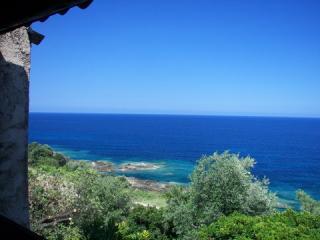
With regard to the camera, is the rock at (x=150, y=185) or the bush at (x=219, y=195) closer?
the bush at (x=219, y=195)

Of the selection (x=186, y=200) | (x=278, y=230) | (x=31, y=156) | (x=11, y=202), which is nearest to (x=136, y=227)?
(x=186, y=200)

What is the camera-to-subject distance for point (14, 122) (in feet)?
23.2

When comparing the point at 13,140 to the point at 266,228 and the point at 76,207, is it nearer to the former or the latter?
the point at 266,228

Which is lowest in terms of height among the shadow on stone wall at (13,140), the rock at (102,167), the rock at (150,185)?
the rock at (102,167)

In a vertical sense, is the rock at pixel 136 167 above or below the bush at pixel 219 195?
below

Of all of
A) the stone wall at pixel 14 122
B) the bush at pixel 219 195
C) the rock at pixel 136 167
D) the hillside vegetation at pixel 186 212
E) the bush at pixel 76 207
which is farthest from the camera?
the rock at pixel 136 167

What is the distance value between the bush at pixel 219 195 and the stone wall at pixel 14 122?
1609 cm

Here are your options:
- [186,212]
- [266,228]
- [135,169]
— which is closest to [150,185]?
[135,169]

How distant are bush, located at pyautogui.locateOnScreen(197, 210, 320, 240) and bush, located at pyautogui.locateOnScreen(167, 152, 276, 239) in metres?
2.36

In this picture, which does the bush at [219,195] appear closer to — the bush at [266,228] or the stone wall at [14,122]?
the bush at [266,228]

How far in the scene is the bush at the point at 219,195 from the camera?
2242cm

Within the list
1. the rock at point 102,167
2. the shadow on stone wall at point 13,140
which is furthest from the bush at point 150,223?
the rock at point 102,167

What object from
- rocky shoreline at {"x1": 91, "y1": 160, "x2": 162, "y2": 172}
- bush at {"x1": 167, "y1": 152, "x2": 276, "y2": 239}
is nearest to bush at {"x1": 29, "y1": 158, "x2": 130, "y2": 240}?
bush at {"x1": 167, "y1": 152, "x2": 276, "y2": 239}

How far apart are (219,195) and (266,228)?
5030 mm
